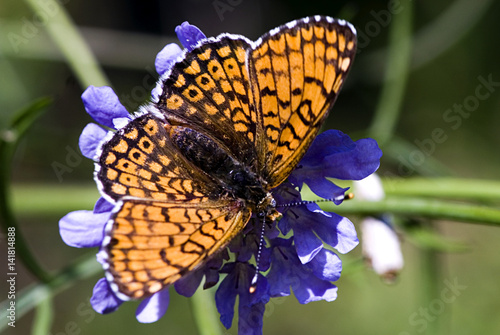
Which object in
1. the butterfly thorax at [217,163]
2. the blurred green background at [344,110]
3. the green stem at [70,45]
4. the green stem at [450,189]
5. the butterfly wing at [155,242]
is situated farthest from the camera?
the blurred green background at [344,110]

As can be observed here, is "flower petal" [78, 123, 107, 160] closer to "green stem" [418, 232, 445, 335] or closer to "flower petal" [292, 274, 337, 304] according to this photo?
"flower petal" [292, 274, 337, 304]

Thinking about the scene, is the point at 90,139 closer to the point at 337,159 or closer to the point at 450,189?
the point at 337,159

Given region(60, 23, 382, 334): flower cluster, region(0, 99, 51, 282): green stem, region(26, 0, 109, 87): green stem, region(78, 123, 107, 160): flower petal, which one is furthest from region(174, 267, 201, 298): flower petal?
region(26, 0, 109, 87): green stem

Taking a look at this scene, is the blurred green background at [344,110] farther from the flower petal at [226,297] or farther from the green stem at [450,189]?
the flower petal at [226,297]

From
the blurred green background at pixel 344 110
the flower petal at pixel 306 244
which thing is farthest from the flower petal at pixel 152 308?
the blurred green background at pixel 344 110

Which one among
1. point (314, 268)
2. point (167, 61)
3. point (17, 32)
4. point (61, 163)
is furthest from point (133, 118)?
point (61, 163)

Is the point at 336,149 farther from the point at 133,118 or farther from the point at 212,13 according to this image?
the point at 212,13

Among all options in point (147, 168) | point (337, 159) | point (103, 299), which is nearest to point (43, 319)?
point (103, 299)
